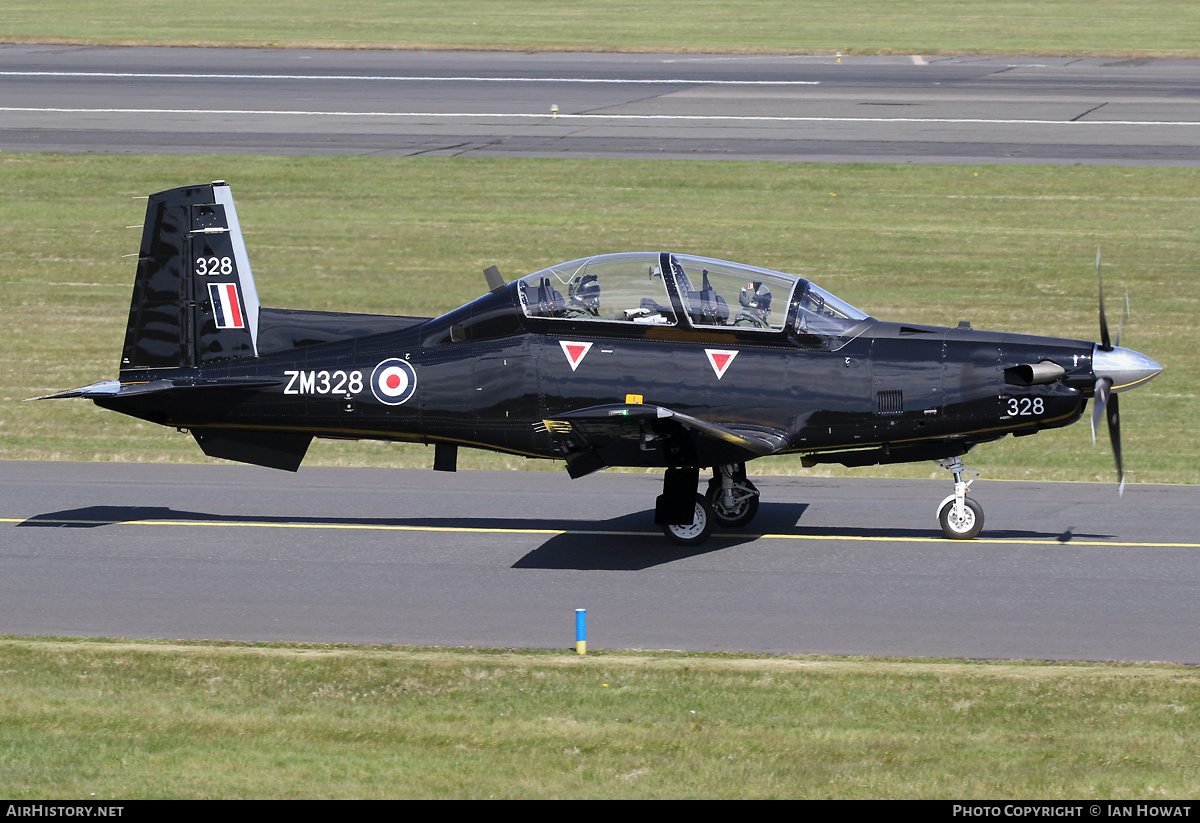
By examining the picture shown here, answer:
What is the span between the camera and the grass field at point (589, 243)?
1880 cm

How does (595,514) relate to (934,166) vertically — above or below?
below

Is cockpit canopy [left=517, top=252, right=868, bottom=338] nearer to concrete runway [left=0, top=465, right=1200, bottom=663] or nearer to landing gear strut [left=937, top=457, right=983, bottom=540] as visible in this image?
landing gear strut [left=937, top=457, right=983, bottom=540]

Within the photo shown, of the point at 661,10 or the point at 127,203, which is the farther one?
the point at 661,10

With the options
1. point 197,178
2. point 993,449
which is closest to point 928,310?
point 993,449

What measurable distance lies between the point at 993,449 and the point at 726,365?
6.04 m

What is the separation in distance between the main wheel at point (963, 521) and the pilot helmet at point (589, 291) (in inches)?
154

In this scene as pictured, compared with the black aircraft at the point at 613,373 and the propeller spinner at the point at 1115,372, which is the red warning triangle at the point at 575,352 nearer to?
the black aircraft at the point at 613,373

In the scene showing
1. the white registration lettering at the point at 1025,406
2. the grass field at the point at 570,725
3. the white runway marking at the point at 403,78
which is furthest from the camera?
the white runway marking at the point at 403,78

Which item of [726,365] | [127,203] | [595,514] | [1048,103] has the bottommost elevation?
[595,514]

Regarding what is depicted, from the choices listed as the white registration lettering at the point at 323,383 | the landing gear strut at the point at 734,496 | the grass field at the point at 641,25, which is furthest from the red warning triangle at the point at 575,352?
the grass field at the point at 641,25

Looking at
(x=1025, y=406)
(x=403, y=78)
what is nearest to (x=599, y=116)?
(x=403, y=78)

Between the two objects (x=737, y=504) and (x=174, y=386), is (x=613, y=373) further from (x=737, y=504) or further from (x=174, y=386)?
(x=174, y=386)

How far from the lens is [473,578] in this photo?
1245 centimetres
